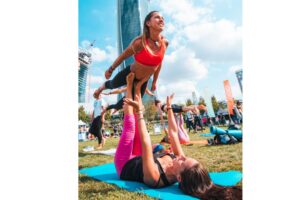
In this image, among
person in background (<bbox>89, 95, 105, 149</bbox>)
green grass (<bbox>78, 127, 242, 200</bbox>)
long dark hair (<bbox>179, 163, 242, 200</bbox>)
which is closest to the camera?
long dark hair (<bbox>179, 163, 242, 200</bbox>)

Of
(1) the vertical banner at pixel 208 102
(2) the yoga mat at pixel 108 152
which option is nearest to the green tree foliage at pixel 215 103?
(1) the vertical banner at pixel 208 102

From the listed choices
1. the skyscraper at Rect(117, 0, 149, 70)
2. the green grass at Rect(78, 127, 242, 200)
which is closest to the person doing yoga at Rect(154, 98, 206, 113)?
the green grass at Rect(78, 127, 242, 200)

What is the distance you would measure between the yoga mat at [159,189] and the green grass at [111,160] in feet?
0.17

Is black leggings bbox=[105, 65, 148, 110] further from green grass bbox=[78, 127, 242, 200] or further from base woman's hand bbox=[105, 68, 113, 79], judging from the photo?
green grass bbox=[78, 127, 242, 200]

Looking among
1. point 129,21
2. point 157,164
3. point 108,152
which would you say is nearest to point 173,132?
point 157,164

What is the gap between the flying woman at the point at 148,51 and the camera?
9.16 feet

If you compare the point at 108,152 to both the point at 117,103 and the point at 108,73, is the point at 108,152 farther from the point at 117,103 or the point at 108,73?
Answer: the point at 108,73

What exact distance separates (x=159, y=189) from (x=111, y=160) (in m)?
0.85

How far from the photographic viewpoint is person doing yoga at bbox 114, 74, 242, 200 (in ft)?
7.70

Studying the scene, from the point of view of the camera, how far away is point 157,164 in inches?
100.0
